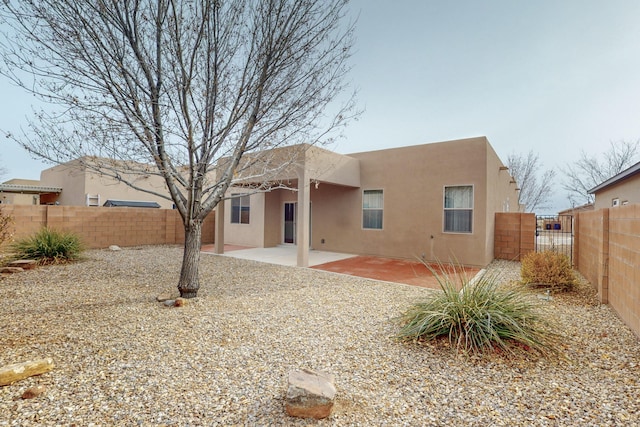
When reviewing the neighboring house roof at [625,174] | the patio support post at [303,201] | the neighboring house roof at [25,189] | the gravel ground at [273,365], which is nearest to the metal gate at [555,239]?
the neighboring house roof at [625,174]

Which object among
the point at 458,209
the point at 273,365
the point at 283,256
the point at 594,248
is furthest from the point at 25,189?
the point at 594,248

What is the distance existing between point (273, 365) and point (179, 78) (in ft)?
14.7

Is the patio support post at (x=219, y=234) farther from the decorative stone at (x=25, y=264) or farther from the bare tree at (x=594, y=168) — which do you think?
the bare tree at (x=594, y=168)

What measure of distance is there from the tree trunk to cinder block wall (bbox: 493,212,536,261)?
9.19 metres

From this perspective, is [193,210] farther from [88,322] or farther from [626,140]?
[626,140]

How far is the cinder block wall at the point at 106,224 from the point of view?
9922 mm

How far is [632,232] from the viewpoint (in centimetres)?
395

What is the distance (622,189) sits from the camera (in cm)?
1011

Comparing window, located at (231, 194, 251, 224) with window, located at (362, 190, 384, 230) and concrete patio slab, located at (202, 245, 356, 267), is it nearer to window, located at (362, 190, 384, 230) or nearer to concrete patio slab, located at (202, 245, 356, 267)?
concrete patio slab, located at (202, 245, 356, 267)

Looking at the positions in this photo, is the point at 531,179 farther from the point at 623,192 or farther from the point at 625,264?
the point at 625,264

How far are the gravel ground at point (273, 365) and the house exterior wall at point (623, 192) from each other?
618cm

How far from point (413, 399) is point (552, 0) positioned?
8.85 metres

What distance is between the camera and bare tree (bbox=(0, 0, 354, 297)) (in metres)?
4.23

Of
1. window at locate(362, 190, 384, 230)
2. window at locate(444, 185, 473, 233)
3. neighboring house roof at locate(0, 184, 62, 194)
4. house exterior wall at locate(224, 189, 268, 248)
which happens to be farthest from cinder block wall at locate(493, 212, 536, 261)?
neighboring house roof at locate(0, 184, 62, 194)
